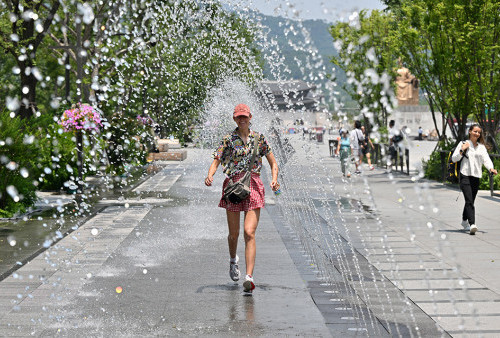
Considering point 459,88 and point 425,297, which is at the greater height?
point 459,88

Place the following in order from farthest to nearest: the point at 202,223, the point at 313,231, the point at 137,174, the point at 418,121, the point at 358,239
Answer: the point at 418,121 → the point at 137,174 → the point at 202,223 → the point at 313,231 → the point at 358,239

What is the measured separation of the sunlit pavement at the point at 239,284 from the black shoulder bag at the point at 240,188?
0.96 metres

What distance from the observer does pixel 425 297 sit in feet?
25.7

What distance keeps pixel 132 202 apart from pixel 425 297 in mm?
11364

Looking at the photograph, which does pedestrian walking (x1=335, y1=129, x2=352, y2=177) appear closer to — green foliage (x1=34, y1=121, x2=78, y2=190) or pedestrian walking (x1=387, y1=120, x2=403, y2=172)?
pedestrian walking (x1=387, y1=120, x2=403, y2=172)

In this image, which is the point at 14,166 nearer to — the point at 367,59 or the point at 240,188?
the point at 240,188

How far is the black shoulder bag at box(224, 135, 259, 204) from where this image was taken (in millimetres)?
8180

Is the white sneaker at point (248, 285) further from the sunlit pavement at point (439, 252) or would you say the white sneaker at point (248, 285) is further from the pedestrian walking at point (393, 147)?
the pedestrian walking at point (393, 147)

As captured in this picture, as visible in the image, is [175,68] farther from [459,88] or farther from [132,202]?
[132,202]

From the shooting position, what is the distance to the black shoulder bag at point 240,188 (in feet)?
26.8

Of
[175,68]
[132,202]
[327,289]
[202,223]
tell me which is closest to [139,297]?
[327,289]

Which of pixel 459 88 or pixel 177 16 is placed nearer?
pixel 459 88

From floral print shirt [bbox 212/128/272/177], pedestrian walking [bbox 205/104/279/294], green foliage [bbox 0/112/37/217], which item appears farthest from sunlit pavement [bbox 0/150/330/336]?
green foliage [bbox 0/112/37/217]

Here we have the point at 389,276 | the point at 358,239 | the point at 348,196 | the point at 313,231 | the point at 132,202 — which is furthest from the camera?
the point at 348,196
